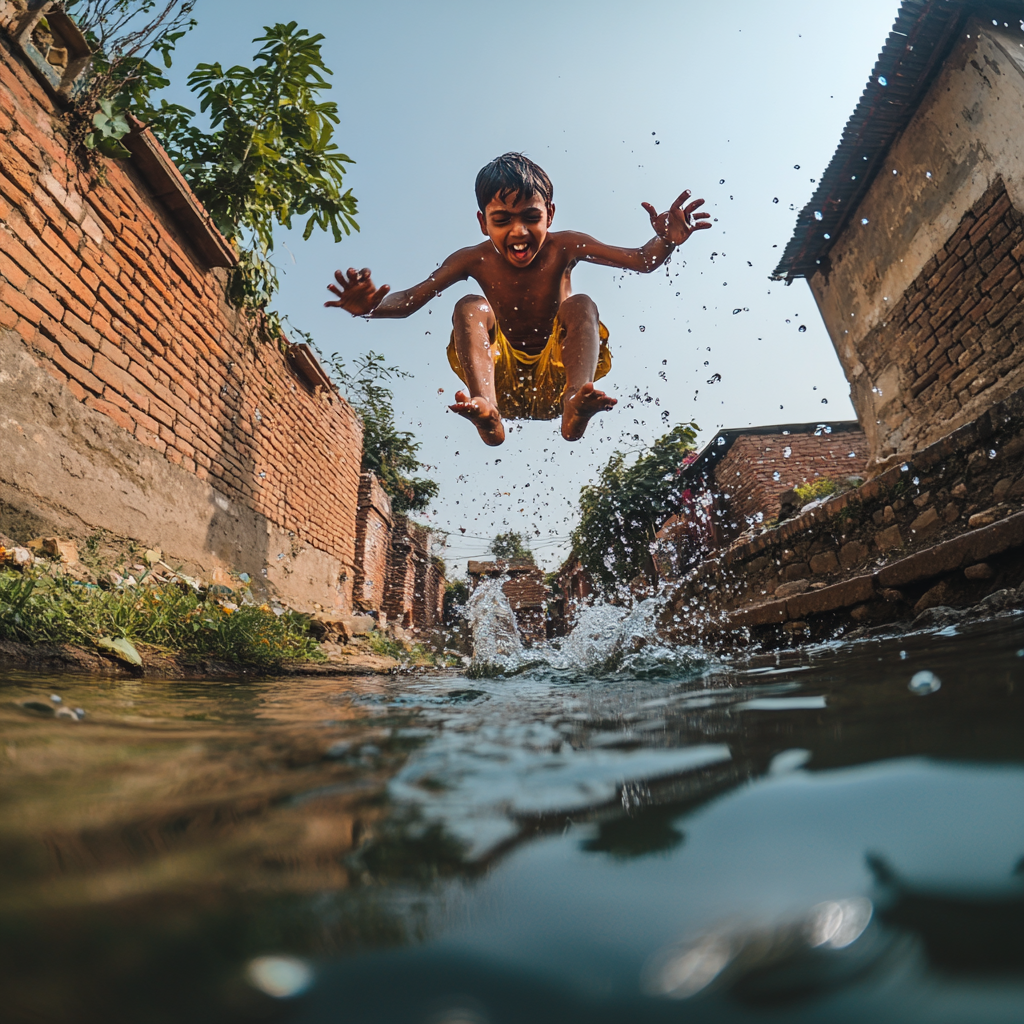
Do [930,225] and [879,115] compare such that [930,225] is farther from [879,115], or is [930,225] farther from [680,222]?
[680,222]

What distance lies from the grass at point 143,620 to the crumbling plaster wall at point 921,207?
5973 millimetres

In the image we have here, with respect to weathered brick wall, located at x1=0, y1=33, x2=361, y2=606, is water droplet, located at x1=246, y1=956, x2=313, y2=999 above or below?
below

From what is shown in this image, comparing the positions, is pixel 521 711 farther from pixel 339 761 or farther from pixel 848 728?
pixel 848 728

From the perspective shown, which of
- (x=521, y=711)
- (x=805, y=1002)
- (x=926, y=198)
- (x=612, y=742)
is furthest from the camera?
(x=926, y=198)

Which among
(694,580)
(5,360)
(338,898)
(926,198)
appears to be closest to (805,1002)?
(338,898)

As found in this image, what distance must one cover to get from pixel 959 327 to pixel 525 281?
14.5 ft

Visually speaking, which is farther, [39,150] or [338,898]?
[39,150]

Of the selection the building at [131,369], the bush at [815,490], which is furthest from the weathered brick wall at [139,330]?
the bush at [815,490]

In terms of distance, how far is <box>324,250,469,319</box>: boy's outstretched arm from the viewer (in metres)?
3.77

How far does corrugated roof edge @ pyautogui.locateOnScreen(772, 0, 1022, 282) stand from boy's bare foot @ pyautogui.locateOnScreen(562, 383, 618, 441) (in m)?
5.16

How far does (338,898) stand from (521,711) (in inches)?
42.0

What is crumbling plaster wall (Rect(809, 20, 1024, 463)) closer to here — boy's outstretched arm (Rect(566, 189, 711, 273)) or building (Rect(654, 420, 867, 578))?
boy's outstretched arm (Rect(566, 189, 711, 273))

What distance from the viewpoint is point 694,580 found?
657 cm

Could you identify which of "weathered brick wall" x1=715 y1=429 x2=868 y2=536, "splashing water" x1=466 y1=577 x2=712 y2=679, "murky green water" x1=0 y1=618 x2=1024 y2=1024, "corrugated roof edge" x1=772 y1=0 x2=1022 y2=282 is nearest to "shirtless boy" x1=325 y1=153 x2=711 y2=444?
"splashing water" x1=466 y1=577 x2=712 y2=679
